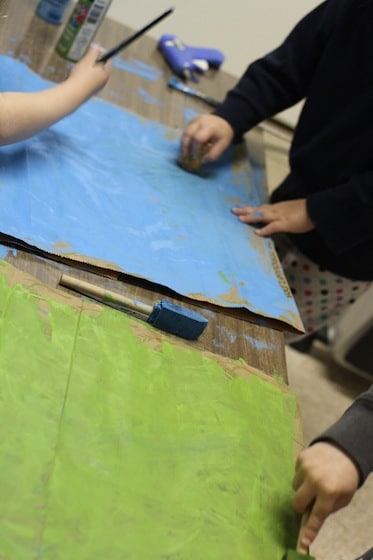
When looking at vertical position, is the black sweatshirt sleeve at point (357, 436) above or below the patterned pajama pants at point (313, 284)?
above

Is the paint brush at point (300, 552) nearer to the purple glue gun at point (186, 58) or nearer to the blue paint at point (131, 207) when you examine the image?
the blue paint at point (131, 207)

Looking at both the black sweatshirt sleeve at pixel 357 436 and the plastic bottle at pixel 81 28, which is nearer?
the black sweatshirt sleeve at pixel 357 436

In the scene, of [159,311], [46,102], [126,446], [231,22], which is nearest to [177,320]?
[159,311]

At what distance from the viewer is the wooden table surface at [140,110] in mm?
668

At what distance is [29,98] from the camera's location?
0.76 meters

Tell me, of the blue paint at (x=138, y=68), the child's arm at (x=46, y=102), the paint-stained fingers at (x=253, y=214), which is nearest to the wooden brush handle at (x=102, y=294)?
the child's arm at (x=46, y=102)

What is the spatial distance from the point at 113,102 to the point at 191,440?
0.66 m

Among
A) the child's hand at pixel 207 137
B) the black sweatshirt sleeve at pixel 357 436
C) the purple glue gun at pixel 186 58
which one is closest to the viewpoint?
the black sweatshirt sleeve at pixel 357 436

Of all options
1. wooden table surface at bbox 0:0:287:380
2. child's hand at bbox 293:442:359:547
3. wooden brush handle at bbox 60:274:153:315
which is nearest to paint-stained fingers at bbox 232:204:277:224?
wooden table surface at bbox 0:0:287:380

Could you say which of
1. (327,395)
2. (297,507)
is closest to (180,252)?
(297,507)

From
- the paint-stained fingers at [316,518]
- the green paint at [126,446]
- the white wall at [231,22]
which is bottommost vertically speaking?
the white wall at [231,22]

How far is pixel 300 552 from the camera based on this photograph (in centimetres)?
53

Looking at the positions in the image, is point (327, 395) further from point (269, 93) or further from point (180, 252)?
point (180, 252)

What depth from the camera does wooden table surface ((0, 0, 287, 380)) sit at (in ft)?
2.19
